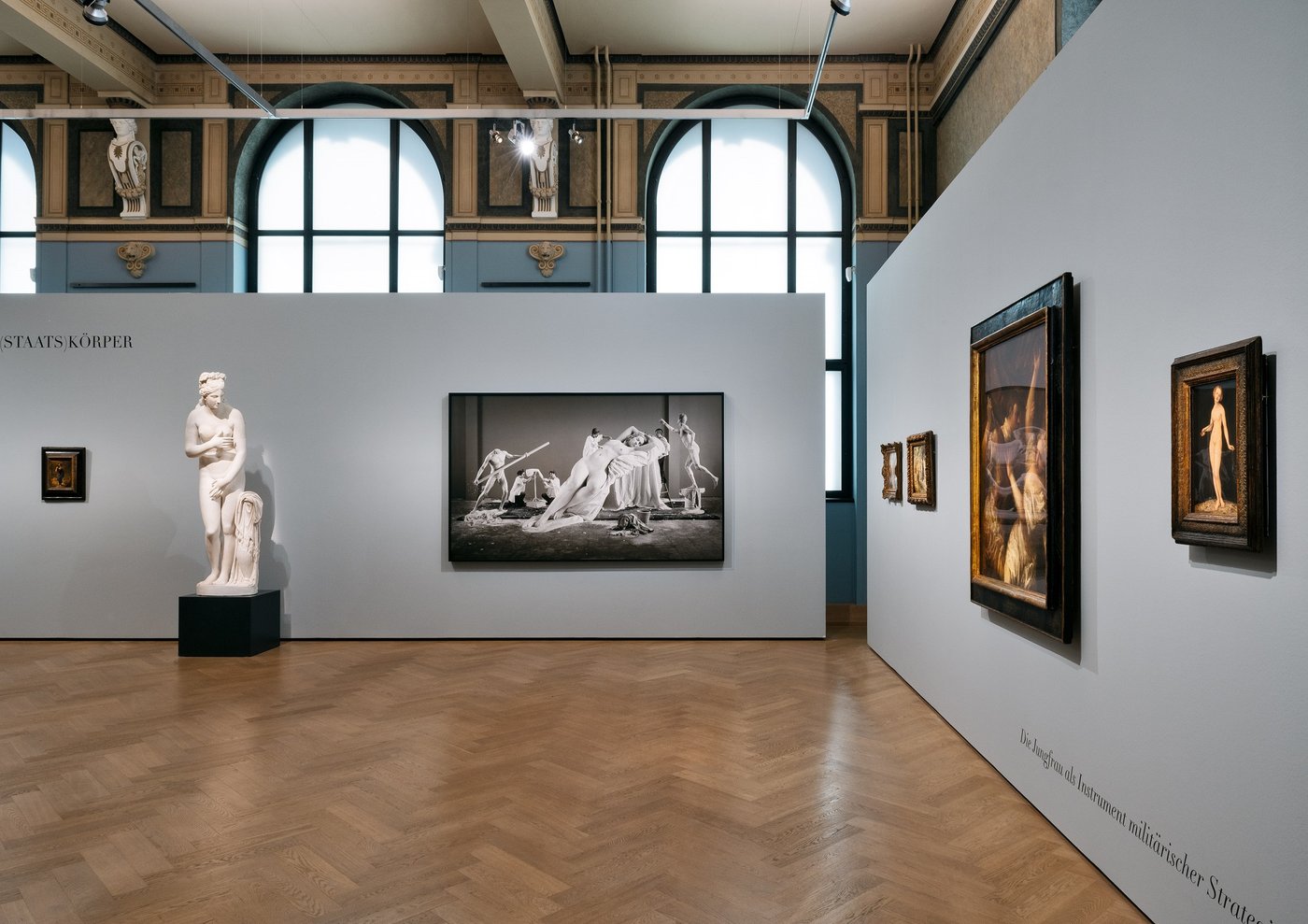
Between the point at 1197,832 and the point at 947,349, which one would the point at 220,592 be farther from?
the point at 1197,832

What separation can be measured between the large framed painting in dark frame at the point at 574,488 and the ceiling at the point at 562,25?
3.89 metres

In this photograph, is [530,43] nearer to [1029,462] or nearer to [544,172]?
[544,172]

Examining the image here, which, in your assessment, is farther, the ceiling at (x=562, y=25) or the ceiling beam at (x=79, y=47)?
the ceiling at (x=562, y=25)

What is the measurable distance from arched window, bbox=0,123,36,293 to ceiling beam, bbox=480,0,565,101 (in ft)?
20.5

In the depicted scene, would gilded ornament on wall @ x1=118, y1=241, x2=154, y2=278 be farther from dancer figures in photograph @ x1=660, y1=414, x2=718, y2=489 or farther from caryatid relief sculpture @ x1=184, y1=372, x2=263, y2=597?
dancer figures in photograph @ x1=660, y1=414, x2=718, y2=489

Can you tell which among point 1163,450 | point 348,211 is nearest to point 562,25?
point 348,211

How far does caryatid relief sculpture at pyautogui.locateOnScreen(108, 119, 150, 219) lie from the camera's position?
9.74 m

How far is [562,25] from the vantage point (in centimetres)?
928

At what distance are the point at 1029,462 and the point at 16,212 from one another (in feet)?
38.9

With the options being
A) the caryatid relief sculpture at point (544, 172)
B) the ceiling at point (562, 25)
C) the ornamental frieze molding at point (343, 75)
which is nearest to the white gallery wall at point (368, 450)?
the caryatid relief sculpture at point (544, 172)

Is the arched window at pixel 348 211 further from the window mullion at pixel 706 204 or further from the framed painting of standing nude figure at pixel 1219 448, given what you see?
the framed painting of standing nude figure at pixel 1219 448

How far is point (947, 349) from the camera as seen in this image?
5.33 m

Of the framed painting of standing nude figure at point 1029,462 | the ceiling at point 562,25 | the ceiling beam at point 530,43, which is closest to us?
the framed painting of standing nude figure at point 1029,462

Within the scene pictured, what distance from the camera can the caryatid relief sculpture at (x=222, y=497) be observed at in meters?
7.51
